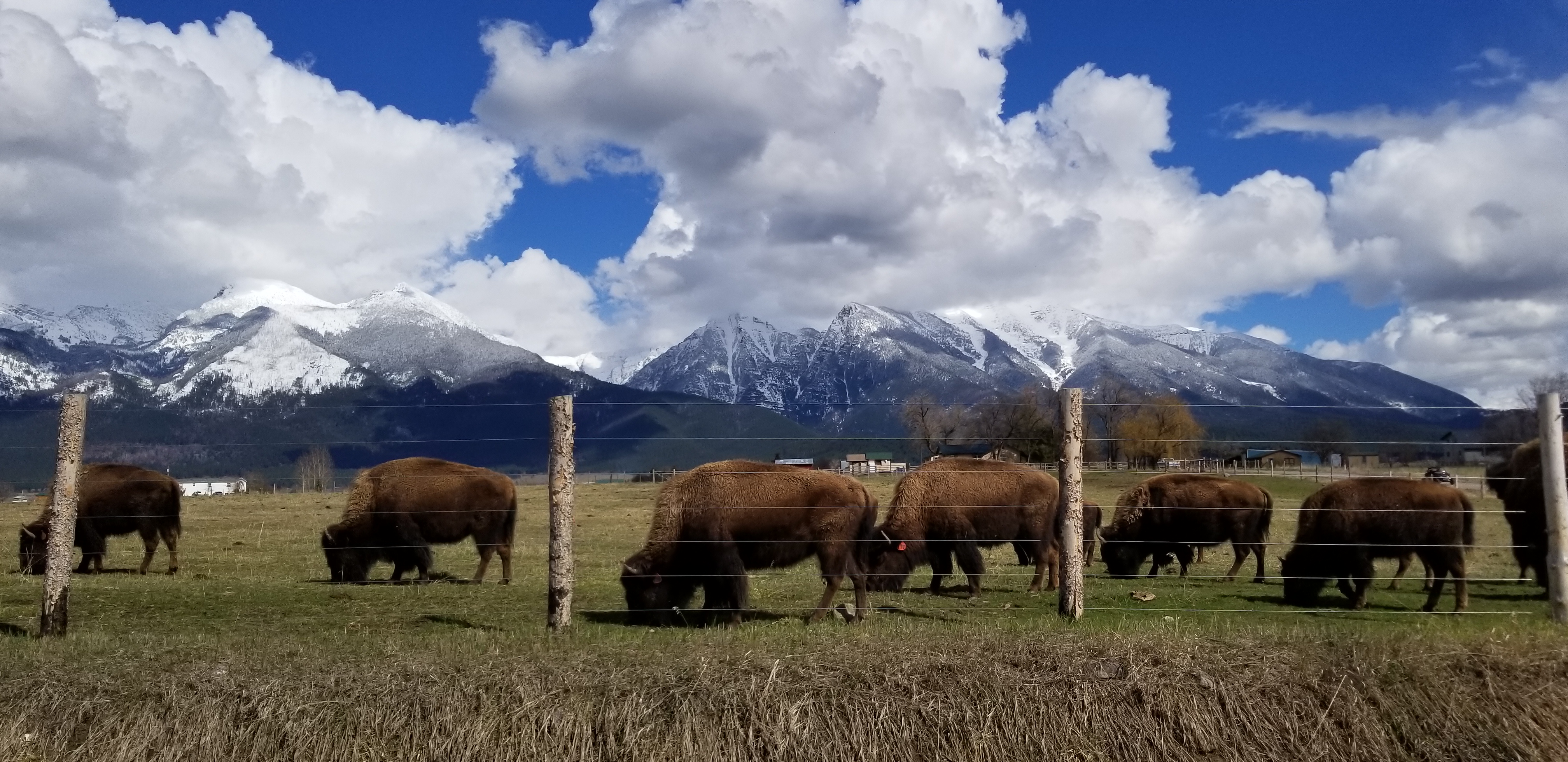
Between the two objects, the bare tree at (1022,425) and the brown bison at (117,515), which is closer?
the brown bison at (117,515)

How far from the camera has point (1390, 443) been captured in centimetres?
1171

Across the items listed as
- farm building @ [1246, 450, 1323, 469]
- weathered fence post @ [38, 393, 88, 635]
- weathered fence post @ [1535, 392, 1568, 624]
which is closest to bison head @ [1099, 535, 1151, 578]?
farm building @ [1246, 450, 1323, 469]

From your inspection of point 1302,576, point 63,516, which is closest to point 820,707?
point 63,516

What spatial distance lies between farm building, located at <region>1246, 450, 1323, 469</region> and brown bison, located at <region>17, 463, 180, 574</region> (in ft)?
63.0

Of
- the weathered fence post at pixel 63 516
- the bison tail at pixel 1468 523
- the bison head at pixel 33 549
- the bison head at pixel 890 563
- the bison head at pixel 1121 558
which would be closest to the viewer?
the weathered fence post at pixel 63 516

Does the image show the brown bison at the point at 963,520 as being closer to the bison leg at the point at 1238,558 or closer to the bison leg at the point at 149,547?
the bison leg at the point at 1238,558

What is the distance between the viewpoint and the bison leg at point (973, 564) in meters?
16.4

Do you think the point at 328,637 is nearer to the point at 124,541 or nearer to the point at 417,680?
the point at 417,680

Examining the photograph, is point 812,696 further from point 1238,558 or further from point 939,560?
point 1238,558

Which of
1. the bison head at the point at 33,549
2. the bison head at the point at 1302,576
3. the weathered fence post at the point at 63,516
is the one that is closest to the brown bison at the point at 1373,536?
the bison head at the point at 1302,576

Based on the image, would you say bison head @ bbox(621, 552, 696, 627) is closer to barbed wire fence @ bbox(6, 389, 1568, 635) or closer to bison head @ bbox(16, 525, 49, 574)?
barbed wire fence @ bbox(6, 389, 1568, 635)

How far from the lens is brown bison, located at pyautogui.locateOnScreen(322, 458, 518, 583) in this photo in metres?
17.8

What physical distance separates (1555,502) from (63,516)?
14.6m

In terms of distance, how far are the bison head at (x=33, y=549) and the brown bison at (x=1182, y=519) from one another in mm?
18829
